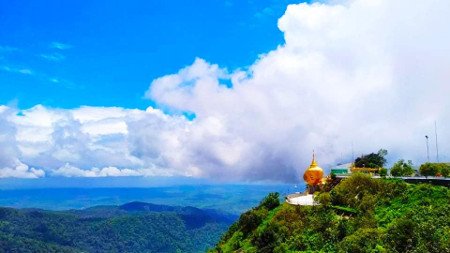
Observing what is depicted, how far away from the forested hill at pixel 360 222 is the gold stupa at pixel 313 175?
403 inches

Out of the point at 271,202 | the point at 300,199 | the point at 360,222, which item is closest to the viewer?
the point at 360,222

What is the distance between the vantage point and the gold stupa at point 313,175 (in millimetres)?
69750

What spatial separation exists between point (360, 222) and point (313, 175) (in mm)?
22912

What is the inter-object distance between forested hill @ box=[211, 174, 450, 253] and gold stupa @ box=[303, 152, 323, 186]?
403 inches

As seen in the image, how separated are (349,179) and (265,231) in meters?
12.0

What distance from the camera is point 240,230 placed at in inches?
2484

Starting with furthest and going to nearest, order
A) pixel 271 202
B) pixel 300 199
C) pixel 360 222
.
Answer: pixel 300 199 < pixel 271 202 < pixel 360 222

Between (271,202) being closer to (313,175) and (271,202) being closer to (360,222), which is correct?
(313,175)

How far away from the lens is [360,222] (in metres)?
47.1

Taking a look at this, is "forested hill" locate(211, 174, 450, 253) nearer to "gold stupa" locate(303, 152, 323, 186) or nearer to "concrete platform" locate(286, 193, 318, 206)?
"concrete platform" locate(286, 193, 318, 206)

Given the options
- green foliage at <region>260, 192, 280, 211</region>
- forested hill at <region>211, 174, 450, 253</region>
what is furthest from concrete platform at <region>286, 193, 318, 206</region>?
forested hill at <region>211, 174, 450, 253</region>

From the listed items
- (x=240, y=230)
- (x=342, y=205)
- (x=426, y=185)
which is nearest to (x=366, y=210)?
(x=342, y=205)

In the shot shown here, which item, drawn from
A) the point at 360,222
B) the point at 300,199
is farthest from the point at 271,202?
the point at 360,222

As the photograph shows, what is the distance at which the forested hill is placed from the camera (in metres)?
40.6
